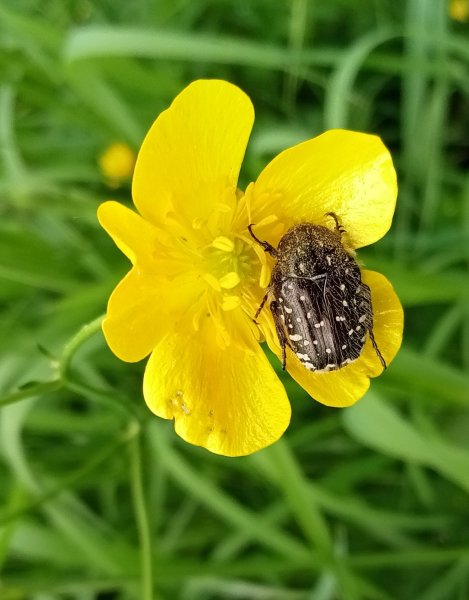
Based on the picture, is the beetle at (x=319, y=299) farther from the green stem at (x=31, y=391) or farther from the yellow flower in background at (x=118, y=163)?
the yellow flower in background at (x=118, y=163)

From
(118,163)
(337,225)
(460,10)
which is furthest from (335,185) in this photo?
(460,10)

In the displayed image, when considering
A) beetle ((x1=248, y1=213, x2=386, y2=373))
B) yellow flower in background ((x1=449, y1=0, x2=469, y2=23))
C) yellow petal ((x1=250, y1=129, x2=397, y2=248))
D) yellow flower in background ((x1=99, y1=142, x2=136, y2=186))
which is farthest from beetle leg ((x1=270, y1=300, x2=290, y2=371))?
yellow flower in background ((x1=449, y1=0, x2=469, y2=23))

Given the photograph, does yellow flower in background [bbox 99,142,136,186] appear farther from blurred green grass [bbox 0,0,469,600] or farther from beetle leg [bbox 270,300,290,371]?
beetle leg [bbox 270,300,290,371]

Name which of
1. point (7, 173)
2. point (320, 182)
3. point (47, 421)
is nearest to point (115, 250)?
point (7, 173)

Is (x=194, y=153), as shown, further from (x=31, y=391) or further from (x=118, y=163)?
(x=118, y=163)

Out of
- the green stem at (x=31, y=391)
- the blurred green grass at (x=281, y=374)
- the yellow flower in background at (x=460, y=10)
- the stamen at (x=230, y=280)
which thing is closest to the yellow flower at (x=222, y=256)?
the stamen at (x=230, y=280)

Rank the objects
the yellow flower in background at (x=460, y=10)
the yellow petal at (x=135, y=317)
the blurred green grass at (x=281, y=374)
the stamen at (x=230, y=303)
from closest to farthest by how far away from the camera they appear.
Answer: the yellow petal at (x=135, y=317) < the stamen at (x=230, y=303) < the blurred green grass at (x=281, y=374) < the yellow flower in background at (x=460, y=10)

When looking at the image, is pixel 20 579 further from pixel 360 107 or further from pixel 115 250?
pixel 360 107
